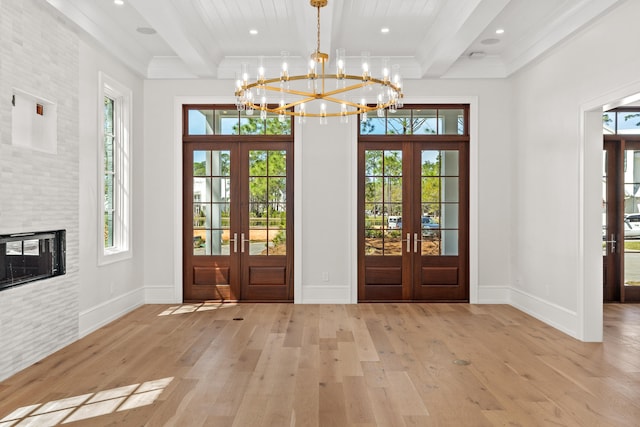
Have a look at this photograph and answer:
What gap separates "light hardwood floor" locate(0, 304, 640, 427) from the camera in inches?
119

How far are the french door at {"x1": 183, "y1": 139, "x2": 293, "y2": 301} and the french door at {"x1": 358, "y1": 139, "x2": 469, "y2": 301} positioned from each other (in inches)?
45.5

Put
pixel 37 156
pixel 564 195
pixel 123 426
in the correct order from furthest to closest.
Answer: pixel 564 195 < pixel 37 156 < pixel 123 426

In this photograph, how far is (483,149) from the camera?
21.6 feet

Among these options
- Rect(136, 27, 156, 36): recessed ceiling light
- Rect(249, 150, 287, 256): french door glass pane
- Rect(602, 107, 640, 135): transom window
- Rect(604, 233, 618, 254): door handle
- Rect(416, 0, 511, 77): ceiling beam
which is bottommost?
Rect(604, 233, 618, 254): door handle

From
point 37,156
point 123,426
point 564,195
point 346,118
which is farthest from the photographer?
point 346,118

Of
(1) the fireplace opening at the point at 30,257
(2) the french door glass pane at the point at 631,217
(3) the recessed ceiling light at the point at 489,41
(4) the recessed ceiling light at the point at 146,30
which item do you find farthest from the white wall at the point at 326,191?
(1) the fireplace opening at the point at 30,257

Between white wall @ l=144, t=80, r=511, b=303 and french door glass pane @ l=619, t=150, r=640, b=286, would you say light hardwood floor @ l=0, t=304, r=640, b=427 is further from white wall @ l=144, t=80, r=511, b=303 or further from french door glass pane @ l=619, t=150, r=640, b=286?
french door glass pane @ l=619, t=150, r=640, b=286

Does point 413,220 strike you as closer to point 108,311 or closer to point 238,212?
point 238,212

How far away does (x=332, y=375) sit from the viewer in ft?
12.3

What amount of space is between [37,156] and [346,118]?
3.74 meters

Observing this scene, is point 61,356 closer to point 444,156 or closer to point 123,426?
point 123,426

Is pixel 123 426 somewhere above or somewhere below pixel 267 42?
below

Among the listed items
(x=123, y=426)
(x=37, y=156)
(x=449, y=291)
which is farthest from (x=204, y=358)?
(x=449, y=291)

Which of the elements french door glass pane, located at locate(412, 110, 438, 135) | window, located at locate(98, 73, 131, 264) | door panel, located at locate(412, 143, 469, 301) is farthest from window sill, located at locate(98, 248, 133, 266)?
french door glass pane, located at locate(412, 110, 438, 135)
